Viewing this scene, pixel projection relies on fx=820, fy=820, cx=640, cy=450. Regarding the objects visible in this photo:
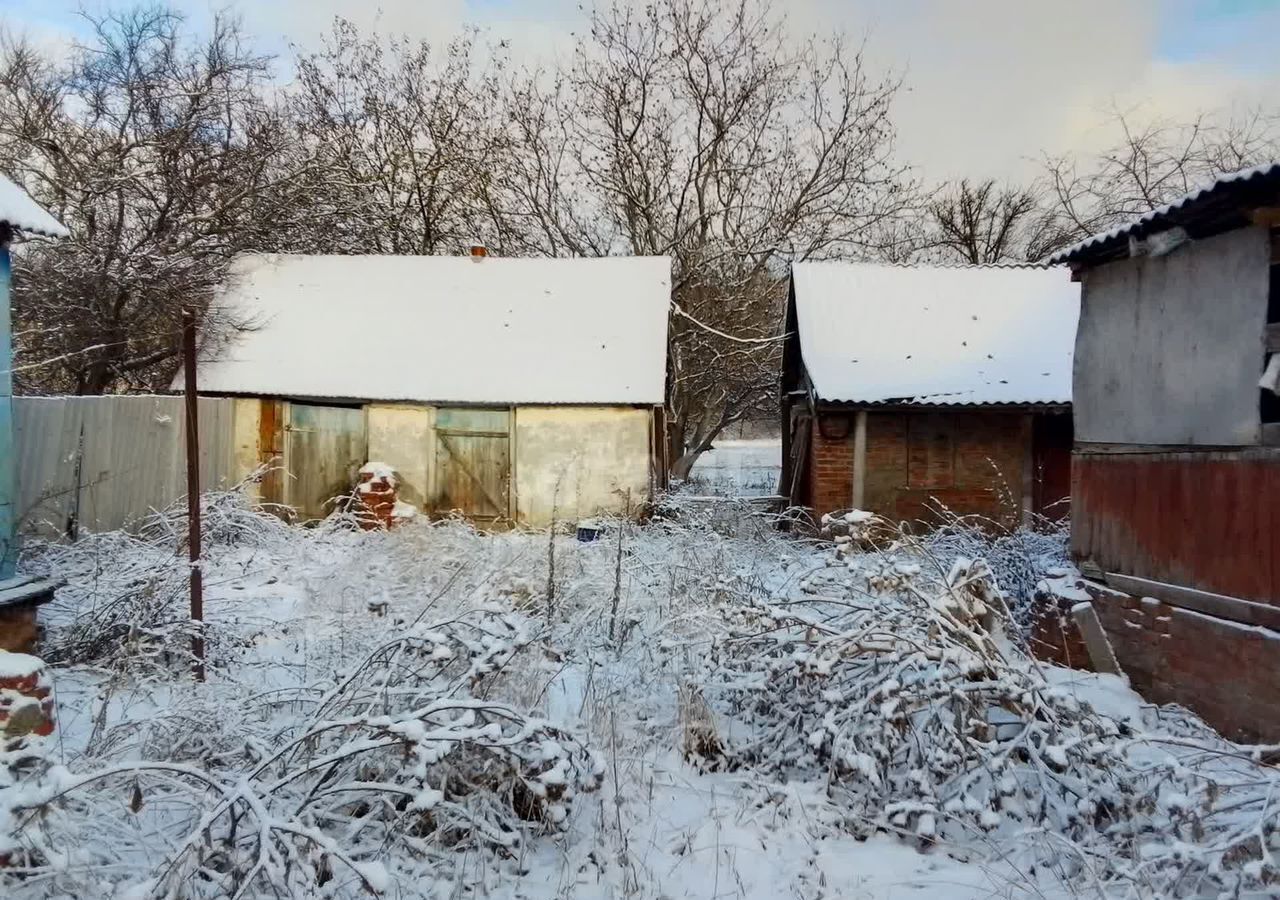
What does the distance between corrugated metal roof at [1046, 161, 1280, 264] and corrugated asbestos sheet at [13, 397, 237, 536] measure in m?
9.20

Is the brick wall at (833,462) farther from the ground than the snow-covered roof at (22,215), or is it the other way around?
the snow-covered roof at (22,215)

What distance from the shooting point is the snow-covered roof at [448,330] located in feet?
41.4

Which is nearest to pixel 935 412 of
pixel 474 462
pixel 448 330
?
pixel 474 462

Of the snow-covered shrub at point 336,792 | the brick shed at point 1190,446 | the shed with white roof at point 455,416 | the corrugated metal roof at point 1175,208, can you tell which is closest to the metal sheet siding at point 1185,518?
the brick shed at point 1190,446

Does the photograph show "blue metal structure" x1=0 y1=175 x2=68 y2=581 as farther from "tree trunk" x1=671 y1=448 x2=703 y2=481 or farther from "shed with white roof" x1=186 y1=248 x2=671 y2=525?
"tree trunk" x1=671 y1=448 x2=703 y2=481

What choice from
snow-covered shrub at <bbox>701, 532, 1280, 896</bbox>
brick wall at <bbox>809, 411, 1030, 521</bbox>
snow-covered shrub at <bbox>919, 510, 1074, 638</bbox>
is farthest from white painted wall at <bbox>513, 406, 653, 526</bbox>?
snow-covered shrub at <bbox>701, 532, 1280, 896</bbox>

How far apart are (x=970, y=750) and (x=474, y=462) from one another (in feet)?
32.2

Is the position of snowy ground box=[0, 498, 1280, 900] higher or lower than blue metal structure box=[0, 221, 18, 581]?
lower

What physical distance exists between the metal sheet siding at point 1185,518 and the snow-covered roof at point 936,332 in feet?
15.7

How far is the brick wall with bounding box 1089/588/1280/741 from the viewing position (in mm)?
4793

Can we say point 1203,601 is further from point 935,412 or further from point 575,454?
point 575,454

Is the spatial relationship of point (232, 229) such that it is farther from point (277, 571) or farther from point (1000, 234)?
point (1000, 234)

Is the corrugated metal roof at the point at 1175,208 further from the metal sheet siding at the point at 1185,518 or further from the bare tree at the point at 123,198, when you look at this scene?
the bare tree at the point at 123,198

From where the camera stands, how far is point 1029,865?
3.57 m
